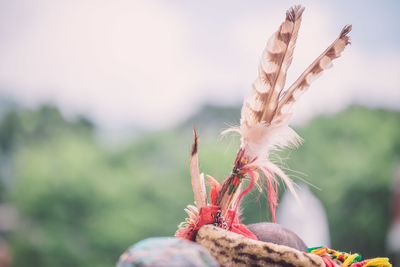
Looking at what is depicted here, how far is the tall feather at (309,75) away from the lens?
1917 mm

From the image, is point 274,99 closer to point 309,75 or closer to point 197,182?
point 309,75

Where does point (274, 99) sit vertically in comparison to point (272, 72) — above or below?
below

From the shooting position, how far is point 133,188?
25.2 m

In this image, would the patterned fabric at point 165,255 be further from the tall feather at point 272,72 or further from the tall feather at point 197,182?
the tall feather at point 272,72

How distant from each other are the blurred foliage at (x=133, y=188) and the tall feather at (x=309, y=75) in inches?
700

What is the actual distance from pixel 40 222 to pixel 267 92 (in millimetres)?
23883

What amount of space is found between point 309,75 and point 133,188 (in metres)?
24.0

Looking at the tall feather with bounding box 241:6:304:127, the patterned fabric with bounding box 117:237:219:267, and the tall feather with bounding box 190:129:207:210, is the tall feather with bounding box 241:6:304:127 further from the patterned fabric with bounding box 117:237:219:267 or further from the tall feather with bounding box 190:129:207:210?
the patterned fabric with bounding box 117:237:219:267

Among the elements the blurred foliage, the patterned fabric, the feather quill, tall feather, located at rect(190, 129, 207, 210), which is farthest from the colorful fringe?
the blurred foliage

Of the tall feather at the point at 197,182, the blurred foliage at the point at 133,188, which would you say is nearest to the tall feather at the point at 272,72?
the tall feather at the point at 197,182

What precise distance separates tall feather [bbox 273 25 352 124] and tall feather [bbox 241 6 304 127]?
0.05m

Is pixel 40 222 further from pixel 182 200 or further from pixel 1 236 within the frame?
pixel 182 200

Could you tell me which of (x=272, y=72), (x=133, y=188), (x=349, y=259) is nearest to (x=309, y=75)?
(x=272, y=72)

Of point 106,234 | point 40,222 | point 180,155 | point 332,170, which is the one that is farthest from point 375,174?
point 40,222
